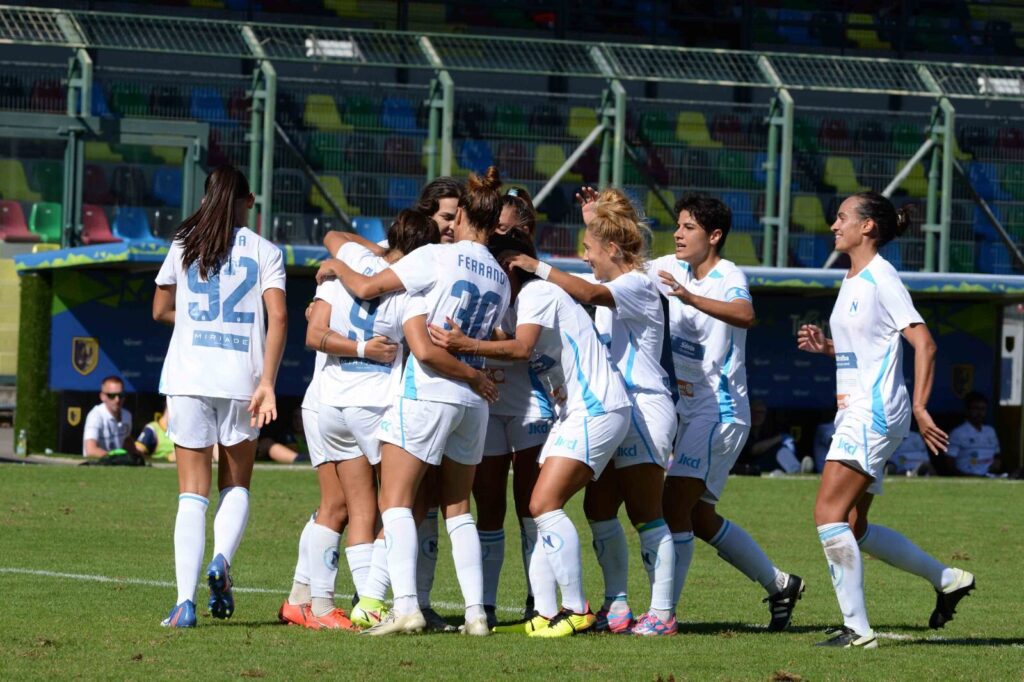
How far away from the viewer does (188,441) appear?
23.9 ft

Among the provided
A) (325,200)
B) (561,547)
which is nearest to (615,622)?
(561,547)

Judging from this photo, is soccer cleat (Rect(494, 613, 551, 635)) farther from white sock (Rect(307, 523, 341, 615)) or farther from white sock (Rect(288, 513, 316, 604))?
white sock (Rect(288, 513, 316, 604))

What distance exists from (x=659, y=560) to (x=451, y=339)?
1414 millimetres

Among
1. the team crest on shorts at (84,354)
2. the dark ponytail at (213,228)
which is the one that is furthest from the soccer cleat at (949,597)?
the team crest on shorts at (84,354)

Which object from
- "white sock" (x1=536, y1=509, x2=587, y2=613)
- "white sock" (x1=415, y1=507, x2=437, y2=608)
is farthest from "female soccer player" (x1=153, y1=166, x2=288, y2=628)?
"white sock" (x1=536, y1=509, x2=587, y2=613)

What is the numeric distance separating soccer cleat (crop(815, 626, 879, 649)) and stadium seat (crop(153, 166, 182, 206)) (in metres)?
17.1

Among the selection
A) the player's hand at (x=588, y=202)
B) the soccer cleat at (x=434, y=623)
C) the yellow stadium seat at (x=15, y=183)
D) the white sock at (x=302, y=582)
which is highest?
the yellow stadium seat at (x=15, y=183)

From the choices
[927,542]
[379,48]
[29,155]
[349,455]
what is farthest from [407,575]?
[379,48]

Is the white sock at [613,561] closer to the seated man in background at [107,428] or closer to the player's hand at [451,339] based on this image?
the player's hand at [451,339]

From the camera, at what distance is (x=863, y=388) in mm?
7328

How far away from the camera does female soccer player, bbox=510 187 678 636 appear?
7504mm

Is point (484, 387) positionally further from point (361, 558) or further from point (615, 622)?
point (615, 622)

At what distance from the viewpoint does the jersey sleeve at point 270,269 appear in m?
7.39

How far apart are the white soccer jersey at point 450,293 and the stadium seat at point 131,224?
1682 cm
